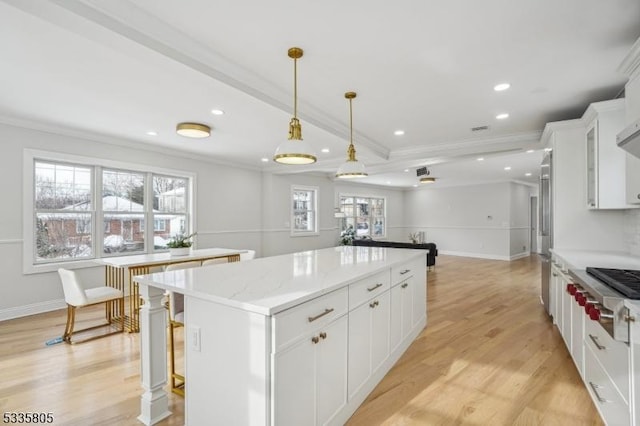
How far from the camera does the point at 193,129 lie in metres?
3.98

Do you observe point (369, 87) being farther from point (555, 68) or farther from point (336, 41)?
point (555, 68)

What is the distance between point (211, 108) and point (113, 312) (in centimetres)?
287

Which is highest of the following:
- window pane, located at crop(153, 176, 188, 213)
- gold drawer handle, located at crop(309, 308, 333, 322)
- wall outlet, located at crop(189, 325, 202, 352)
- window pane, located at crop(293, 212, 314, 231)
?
window pane, located at crop(153, 176, 188, 213)

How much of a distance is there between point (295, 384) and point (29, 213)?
179 inches

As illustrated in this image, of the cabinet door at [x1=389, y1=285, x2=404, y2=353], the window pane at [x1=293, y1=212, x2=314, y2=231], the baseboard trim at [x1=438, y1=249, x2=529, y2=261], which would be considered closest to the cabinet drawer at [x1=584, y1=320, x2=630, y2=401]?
the cabinet door at [x1=389, y1=285, x2=404, y2=353]

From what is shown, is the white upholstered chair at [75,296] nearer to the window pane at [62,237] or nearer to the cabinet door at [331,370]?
the window pane at [62,237]

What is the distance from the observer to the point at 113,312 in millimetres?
4016

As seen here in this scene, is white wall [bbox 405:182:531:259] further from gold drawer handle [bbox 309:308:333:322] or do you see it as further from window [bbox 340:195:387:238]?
gold drawer handle [bbox 309:308:333:322]

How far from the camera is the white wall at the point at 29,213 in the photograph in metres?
3.94

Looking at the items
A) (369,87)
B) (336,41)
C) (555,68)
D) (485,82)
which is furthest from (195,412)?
(555,68)

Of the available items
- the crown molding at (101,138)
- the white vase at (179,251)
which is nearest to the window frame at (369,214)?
the crown molding at (101,138)

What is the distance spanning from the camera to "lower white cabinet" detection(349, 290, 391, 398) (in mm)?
2010

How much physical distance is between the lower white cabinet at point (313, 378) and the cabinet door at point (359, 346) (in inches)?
3.2

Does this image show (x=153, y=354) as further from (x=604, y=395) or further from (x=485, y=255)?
(x=485, y=255)
